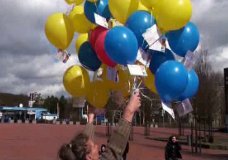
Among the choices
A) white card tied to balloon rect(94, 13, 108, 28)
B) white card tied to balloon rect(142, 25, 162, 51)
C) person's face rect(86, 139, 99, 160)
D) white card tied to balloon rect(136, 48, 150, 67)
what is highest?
white card tied to balloon rect(94, 13, 108, 28)

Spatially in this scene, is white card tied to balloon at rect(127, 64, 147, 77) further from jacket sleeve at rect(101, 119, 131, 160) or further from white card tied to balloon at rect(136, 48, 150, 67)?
jacket sleeve at rect(101, 119, 131, 160)

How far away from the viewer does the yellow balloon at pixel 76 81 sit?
6160 mm

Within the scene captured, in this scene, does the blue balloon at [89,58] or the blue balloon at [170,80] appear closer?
the blue balloon at [170,80]

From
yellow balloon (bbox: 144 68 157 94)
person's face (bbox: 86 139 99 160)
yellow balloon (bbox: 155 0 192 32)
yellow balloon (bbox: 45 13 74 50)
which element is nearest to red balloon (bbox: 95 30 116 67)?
yellow balloon (bbox: 144 68 157 94)

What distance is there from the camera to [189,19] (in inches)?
223

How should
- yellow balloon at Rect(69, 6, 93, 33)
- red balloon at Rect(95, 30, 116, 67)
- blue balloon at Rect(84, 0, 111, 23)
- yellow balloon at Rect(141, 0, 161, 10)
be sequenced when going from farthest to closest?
yellow balloon at Rect(69, 6, 93, 33) < blue balloon at Rect(84, 0, 111, 23) < red balloon at Rect(95, 30, 116, 67) < yellow balloon at Rect(141, 0, 161, 10)

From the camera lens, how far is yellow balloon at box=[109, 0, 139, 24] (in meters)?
5.64

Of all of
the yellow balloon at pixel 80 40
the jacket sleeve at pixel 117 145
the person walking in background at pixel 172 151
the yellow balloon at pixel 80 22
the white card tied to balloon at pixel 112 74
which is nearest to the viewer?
the jacket sleeve at pixel 117 145

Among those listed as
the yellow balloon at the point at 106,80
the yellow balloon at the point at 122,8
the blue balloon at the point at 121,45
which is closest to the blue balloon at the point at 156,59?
the blue balloon at the point at 121,45

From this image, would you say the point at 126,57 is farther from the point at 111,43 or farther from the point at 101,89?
the point at 101,89

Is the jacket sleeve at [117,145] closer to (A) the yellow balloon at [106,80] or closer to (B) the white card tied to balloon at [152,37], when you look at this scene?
(B) the white card tied to balloon at [152,37]

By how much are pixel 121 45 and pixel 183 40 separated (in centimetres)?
92

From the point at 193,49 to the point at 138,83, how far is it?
0.98 meters

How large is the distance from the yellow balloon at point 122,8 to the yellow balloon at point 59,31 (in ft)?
2.74
